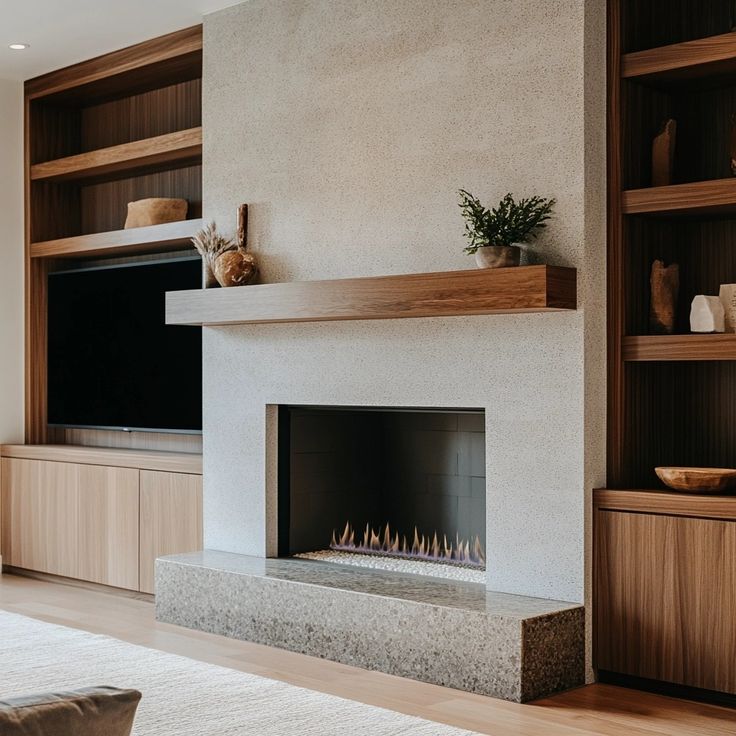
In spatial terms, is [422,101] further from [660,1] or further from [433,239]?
[660,1]

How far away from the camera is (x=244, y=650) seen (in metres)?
4.10

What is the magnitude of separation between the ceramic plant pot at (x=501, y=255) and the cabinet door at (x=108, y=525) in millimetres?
2290

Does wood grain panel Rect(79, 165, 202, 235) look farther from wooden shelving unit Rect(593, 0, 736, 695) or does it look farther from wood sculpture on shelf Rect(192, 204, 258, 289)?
wooden shelving unit Rect(593, 0, 736, 695)

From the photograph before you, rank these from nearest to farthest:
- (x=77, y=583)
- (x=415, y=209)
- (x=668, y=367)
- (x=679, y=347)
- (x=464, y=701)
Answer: (x=464, y=701)
(x=679, y=347)
(x=668, y=367)
(x=415, y=209)
(x=77, y=583)

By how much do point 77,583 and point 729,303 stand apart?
3.51 meters

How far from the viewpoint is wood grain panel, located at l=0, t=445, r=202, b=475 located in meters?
5.03

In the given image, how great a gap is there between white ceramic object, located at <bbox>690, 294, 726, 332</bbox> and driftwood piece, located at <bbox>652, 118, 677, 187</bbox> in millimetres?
422

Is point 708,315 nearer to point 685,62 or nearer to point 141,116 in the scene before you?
point 685,62

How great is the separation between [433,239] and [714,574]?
1523 mm

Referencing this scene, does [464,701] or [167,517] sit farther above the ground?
[167,517]

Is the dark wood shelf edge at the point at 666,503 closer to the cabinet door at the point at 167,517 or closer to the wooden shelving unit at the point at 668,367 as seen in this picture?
the wooden shelving unit at the point at 668,367

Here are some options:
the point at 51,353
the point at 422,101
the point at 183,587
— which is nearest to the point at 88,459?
the point at 51,353

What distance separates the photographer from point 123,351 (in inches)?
221

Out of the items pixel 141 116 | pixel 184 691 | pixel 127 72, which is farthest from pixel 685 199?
pixel 141 116
